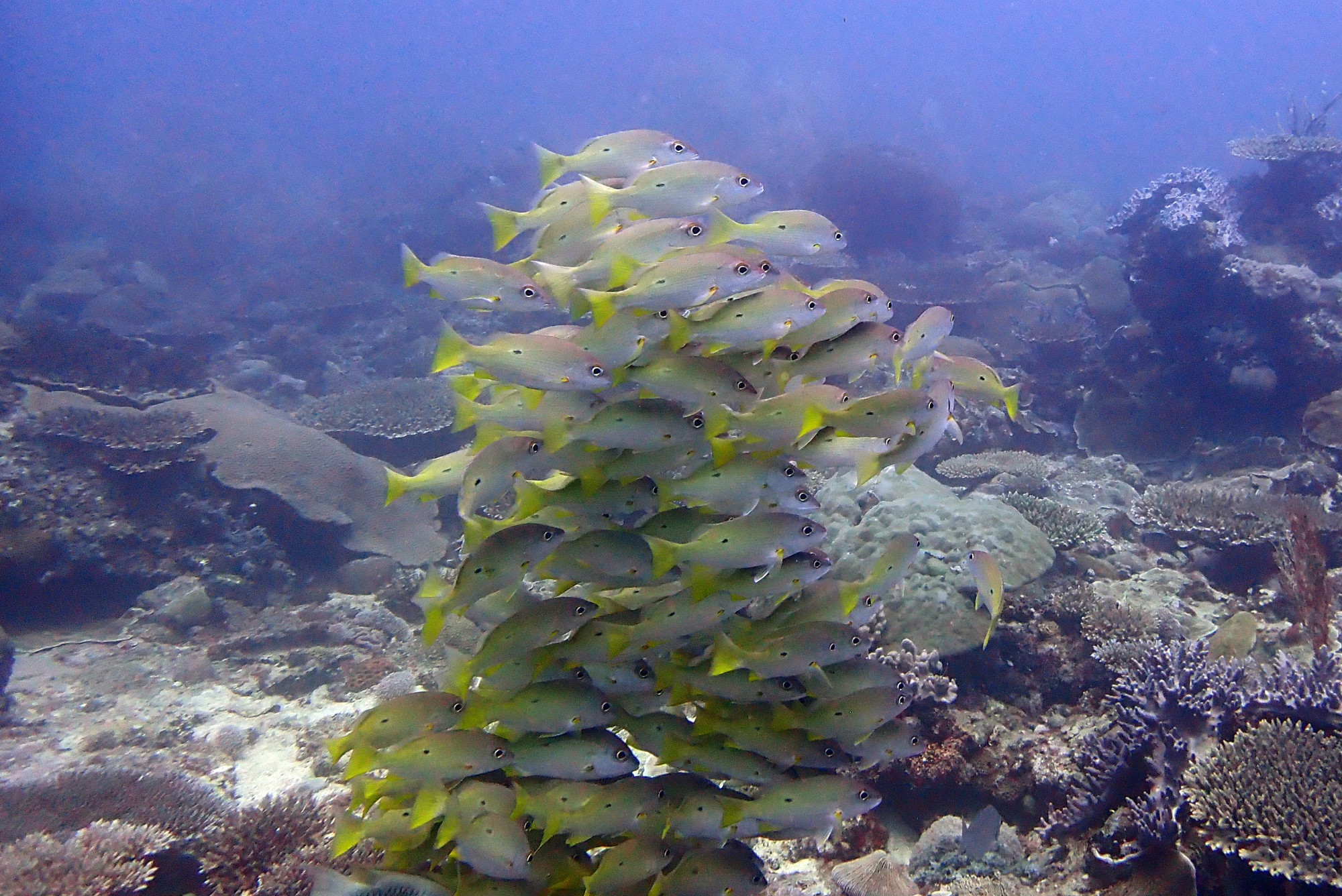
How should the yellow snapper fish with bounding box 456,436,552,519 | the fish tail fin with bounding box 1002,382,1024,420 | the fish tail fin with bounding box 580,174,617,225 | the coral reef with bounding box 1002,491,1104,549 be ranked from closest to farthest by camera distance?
the yellow snapper fish with bounding box 456,436,552,519 → the fish tail fin with bounding box 580,174,617,225 → the fish tail fin with bounding box 1002,382,1024,420 → the coral reef with bounding box 1002,491,1104,549

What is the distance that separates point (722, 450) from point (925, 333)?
1.18 metres

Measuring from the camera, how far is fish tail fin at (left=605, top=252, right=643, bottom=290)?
8.51 ft

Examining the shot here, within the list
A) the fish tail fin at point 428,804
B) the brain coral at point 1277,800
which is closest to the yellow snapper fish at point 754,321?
the fish tail fin at point 428,804

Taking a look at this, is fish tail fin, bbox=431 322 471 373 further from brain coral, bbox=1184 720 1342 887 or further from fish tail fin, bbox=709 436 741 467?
brain coral, bbox=1184 720 1342 887

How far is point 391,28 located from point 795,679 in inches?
5579

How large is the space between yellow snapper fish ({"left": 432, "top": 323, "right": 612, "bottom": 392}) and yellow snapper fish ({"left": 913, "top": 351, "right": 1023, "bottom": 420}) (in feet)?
5.28

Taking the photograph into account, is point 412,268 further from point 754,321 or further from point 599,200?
point 754,321

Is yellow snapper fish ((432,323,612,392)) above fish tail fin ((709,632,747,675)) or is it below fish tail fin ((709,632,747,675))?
above

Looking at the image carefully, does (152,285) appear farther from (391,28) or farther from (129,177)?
(391,28)

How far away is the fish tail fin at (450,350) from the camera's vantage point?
103 inches

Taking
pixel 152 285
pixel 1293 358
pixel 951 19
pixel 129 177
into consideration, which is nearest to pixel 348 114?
pixel 129 177

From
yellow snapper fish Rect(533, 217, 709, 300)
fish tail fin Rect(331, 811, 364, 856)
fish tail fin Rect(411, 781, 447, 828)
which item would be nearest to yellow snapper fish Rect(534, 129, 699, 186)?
yellow snapper fish Rect(533, 217, 709, 300)

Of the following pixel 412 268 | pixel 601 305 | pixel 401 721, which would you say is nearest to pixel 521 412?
pixel 601 305

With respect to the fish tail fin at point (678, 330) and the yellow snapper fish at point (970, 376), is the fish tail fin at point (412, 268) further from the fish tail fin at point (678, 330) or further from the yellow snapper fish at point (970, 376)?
the yellow snapper fish at point (970, 376)
